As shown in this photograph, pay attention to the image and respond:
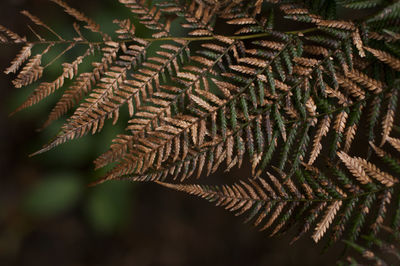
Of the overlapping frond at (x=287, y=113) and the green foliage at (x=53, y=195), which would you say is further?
the green foliage at (x=53, y=195)

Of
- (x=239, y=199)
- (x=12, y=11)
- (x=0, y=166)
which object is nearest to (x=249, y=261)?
(x=239, y=199)

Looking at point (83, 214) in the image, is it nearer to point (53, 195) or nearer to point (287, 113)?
point (53, 195)

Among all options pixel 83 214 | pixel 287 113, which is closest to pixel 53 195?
pixel 83 214

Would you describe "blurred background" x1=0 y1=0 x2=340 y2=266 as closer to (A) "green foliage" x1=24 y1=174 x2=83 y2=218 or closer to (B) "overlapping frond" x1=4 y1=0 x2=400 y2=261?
(A) "green foliage" x1=24 y1=174 x2=83 y2=218

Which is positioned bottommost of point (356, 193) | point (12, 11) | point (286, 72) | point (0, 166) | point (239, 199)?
point (0, 166)

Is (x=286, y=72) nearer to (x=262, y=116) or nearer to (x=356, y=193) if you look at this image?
(x=262, y=116)

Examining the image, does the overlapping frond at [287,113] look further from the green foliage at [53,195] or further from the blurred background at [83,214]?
the green foliage at [53,195]

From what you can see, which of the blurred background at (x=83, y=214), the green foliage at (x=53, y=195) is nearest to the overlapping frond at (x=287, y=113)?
the blurred background at (x=83, y=214)

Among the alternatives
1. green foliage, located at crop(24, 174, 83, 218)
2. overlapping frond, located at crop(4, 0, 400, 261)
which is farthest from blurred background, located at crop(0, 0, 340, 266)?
overlapping frond, located at crop(4, 0, 400, 261)

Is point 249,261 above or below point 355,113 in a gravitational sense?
below
